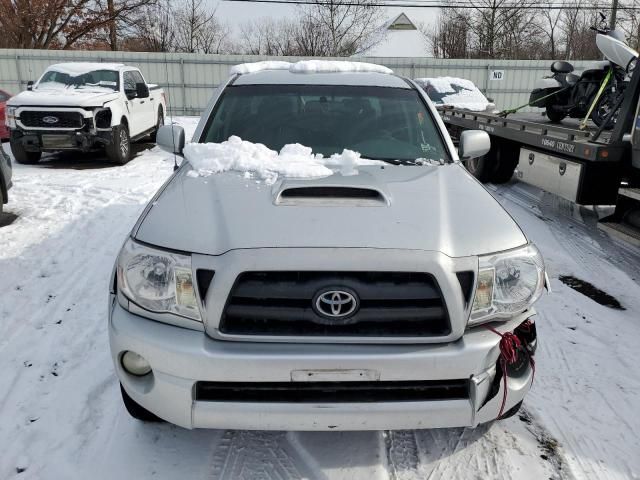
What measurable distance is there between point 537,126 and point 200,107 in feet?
54.2

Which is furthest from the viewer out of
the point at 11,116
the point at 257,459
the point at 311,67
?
the point at 11,116

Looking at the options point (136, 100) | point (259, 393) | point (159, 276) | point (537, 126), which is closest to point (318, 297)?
point (259, 393)

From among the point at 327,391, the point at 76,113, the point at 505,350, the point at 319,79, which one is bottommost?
the point at 327,391

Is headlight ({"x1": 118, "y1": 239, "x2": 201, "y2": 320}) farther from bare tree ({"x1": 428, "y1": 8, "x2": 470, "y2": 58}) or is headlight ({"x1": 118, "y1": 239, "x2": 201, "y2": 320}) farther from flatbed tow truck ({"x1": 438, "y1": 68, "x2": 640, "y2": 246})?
bare tree ({"x1": 428, "y1": 8, "x2": 470, "y2": 58})

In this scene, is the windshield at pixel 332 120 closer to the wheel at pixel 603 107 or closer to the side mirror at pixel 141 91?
the wheel at pixel 603 107

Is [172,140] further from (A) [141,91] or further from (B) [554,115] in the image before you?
(A) [141,91]

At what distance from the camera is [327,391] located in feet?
7.17

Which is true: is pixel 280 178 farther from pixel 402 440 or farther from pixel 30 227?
pixel 30 227

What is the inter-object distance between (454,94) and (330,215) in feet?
40.5

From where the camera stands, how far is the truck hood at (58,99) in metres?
9.53

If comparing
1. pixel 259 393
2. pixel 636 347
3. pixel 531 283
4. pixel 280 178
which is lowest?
pixel 636 347

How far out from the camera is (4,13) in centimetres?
2739

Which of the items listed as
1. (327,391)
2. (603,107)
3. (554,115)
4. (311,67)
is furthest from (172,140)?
(554,115)

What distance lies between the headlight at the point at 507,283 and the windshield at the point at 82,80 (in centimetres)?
1032
